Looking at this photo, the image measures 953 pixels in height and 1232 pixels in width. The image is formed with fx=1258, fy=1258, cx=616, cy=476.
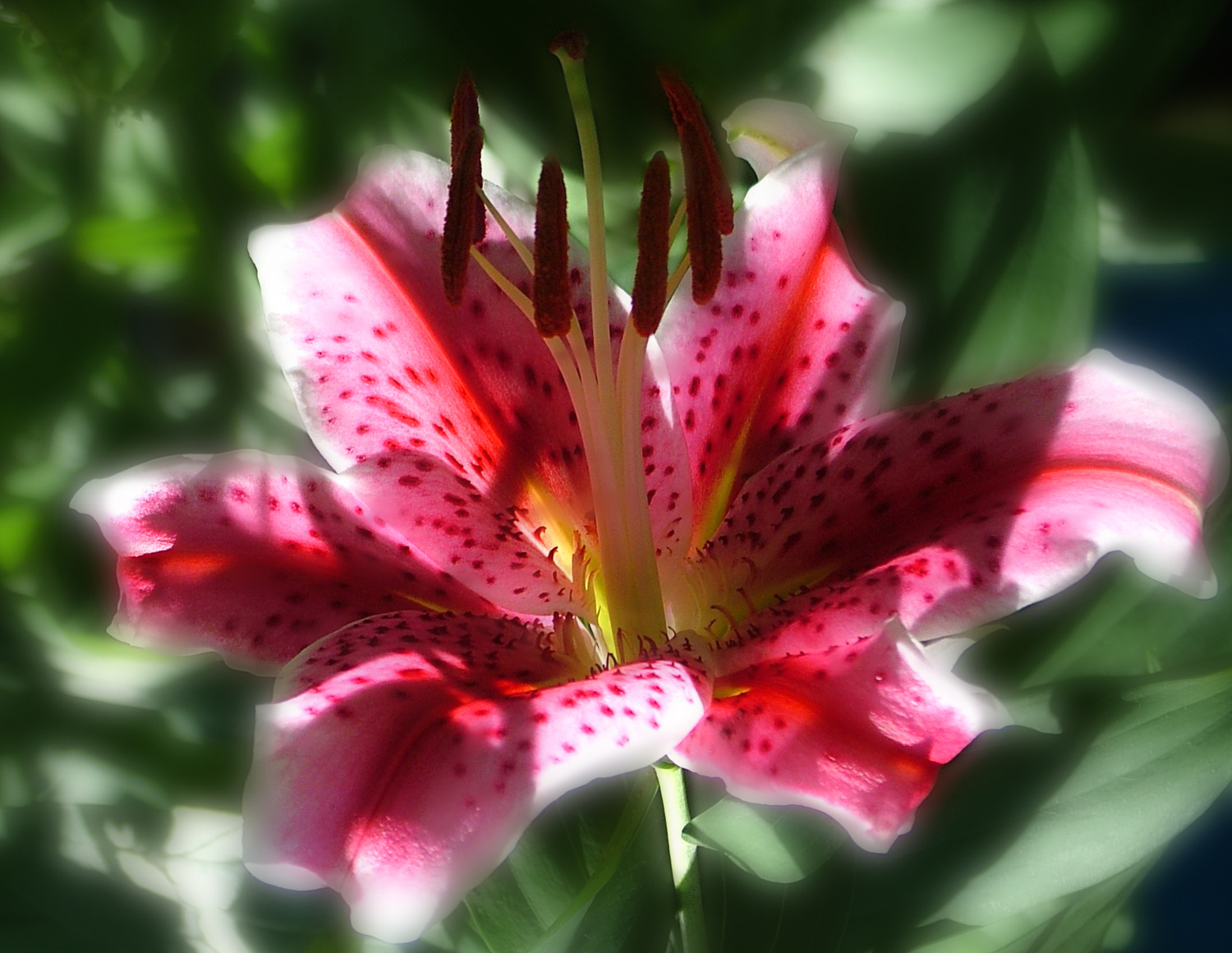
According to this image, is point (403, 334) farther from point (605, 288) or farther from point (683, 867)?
point (683, 867)

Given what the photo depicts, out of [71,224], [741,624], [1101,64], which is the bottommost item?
[741,624]

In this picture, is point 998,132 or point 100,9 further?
point 100,9

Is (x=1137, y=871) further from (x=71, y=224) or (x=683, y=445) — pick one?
(x=71, y=224)

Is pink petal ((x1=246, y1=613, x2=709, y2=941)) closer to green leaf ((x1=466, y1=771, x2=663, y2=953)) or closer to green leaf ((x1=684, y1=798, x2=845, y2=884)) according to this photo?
green leaf ((x1=684, y1=798, x2=845, y2=884))

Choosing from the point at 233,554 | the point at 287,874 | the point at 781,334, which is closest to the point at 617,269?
the point at 781,334

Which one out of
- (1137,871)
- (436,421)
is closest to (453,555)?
(436,421)

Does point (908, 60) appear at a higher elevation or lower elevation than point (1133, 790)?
higher
